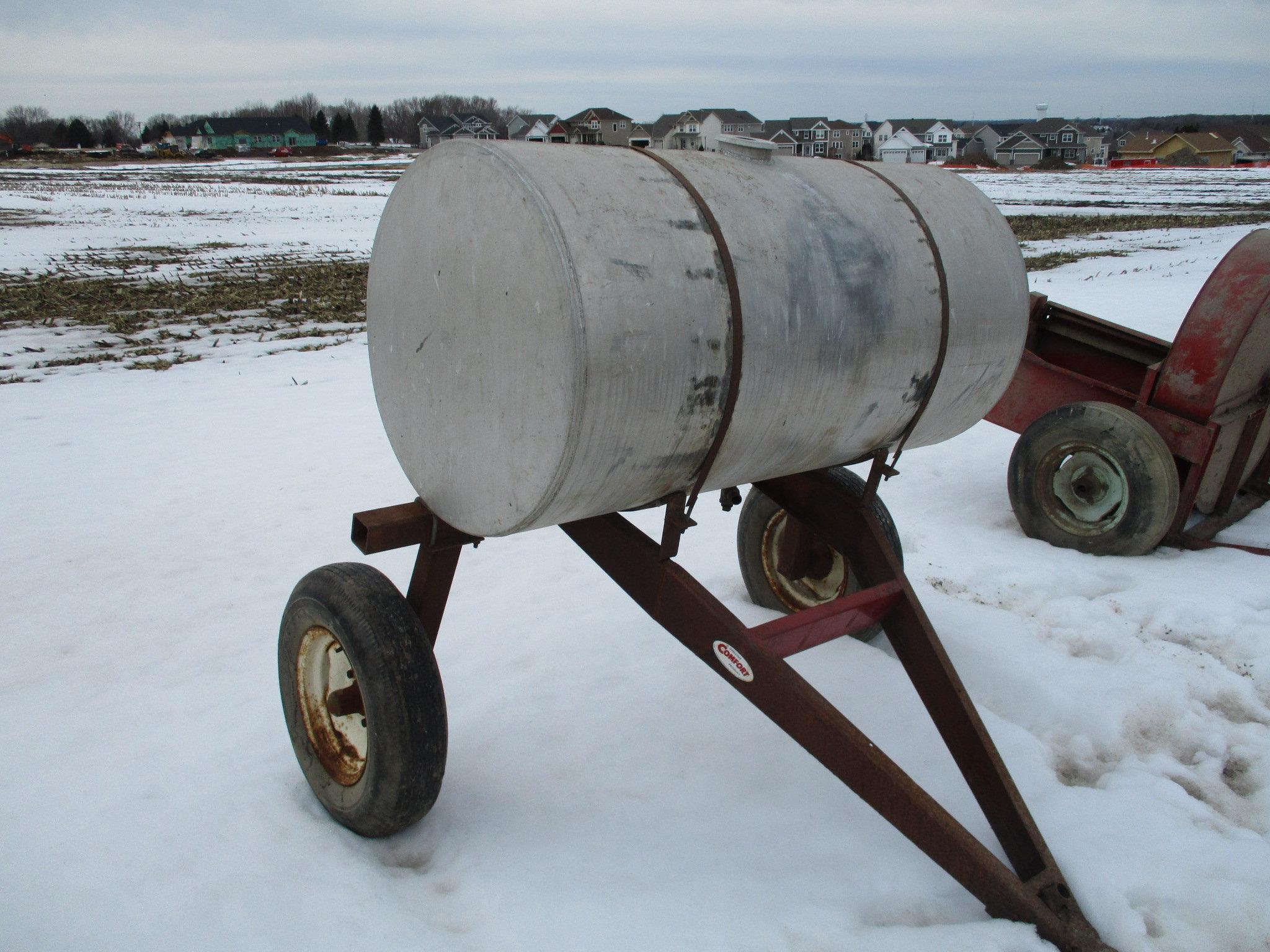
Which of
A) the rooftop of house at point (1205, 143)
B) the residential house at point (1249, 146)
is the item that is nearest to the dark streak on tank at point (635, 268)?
the rooftop of house at point (1205, 143)

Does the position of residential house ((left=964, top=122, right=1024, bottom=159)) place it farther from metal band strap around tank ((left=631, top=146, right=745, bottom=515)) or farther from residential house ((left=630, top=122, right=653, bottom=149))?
metal band strap around tank ((left=631, top=146, right=745, bottom=515))

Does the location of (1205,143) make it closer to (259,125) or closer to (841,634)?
(259,125)

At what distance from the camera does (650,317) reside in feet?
6.88

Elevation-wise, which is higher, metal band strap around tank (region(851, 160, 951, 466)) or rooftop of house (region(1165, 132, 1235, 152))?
rooftop of house (region(1165, 132, 1235, 152))

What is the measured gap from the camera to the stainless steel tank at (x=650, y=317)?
2086 mm

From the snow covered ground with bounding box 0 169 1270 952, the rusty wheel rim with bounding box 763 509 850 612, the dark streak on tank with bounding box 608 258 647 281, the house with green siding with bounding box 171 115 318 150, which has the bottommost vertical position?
the snow covered ground with bounding box 0 169 1270 952

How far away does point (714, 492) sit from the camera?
231 inches

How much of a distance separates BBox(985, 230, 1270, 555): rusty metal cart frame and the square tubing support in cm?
229

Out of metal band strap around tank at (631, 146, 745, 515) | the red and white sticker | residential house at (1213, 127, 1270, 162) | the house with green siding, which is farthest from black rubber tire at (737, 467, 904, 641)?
the house with green siding

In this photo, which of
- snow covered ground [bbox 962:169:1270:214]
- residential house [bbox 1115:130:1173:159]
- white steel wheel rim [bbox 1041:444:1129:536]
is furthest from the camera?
residential house [bbox 1115:130:1173:159]

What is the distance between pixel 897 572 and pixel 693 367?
1184mm

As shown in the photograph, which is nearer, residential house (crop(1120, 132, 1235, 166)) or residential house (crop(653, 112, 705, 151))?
residential house (crop(653, 112, 705, 151))

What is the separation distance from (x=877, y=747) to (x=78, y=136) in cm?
12002

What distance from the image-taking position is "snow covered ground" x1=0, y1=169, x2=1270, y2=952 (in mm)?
2457
